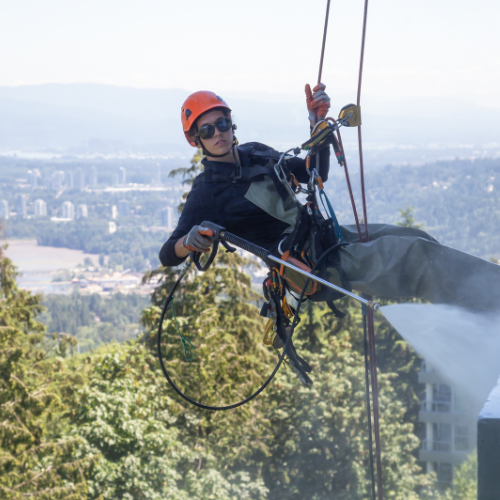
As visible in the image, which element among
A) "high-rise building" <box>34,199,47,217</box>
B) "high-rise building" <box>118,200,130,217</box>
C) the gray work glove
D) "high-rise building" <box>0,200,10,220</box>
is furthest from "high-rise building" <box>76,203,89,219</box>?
the gray work glove

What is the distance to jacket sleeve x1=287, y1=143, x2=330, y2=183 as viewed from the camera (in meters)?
5.44

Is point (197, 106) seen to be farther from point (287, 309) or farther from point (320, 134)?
point (287, 309)

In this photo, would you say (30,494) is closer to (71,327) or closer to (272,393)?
(272,393)

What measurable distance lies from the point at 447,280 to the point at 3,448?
16.9 m

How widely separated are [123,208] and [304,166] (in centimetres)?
18921

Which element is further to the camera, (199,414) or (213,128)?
(199,414)

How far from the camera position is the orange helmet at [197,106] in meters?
5.18

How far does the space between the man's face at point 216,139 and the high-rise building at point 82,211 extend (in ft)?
635

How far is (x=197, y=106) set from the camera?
518 cm

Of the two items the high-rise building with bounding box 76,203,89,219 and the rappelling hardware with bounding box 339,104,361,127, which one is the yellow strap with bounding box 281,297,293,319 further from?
the high-rise building with bounding box 76,203,89,219

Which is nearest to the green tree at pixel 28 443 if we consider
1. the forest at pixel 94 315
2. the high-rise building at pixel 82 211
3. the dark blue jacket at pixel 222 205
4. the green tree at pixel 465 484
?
the dark blue jacket at pixel 222 205

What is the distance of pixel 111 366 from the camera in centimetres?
1975

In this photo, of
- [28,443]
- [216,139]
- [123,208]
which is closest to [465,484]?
[28,443]

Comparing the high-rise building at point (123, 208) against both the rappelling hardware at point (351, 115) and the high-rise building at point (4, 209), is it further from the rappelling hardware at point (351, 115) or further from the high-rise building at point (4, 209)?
the rappelling hardware at point (351, 115)
